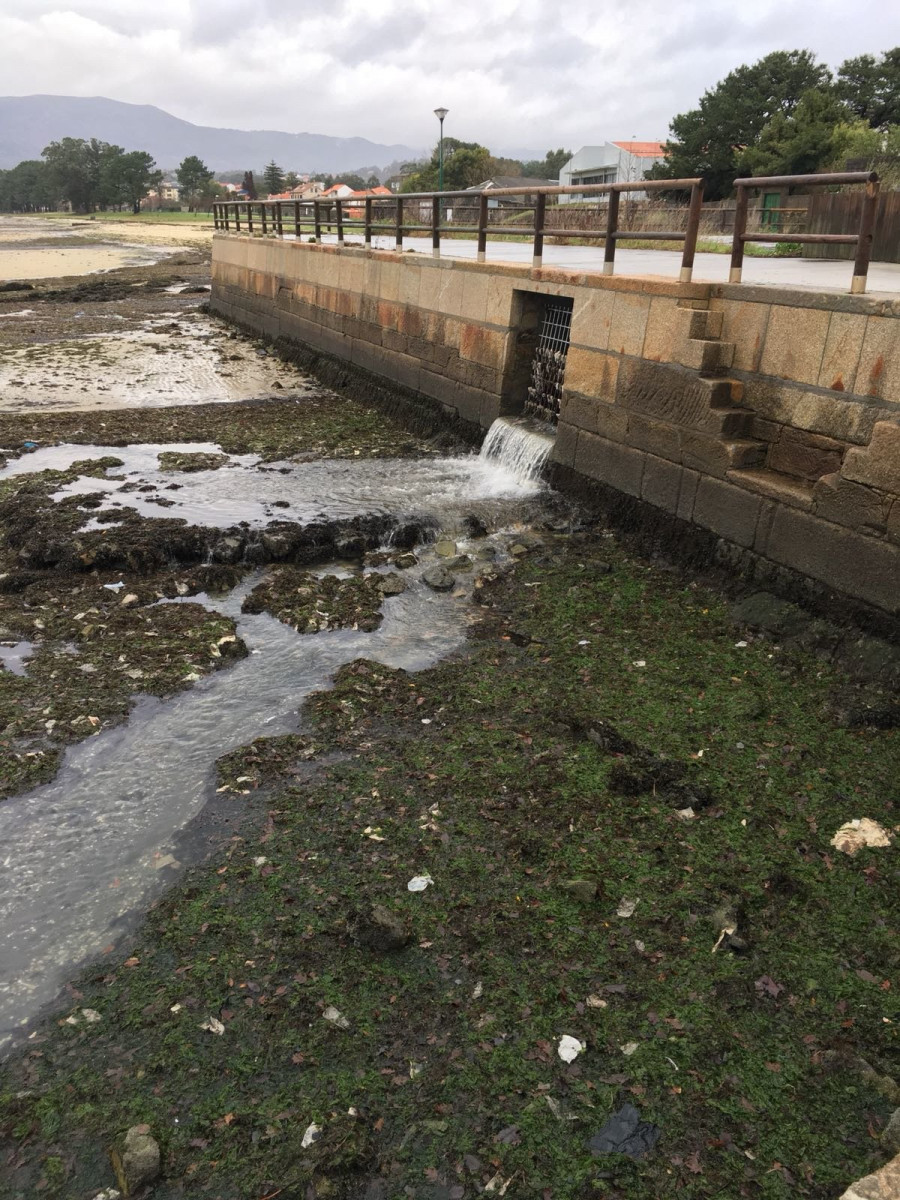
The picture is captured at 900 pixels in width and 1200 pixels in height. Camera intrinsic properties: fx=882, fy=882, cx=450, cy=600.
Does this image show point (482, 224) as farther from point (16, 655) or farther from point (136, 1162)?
point (136, 1162)

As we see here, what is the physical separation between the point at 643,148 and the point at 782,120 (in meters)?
37.8

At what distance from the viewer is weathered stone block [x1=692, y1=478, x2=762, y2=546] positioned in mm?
7426

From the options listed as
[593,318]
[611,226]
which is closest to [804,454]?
[593,318]

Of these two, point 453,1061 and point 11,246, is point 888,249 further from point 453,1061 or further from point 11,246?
point 11,246

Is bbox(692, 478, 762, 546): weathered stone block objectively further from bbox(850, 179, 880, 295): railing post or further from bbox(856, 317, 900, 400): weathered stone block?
bbox(850, 179, 880, 295): railing post

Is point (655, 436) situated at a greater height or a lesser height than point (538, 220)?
Answer: lesser

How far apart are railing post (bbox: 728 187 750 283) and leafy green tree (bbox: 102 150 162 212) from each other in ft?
396

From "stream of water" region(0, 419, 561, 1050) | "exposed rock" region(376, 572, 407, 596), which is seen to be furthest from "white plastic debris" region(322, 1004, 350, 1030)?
"exposed rock" region(376, 572, 407, 596)

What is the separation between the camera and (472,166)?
6550 centimetres

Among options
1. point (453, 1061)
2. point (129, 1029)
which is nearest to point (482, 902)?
point (453, 1061)

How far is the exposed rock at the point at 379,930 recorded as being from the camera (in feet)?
12.9

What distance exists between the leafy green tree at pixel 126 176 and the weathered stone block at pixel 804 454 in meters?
Answer: 122

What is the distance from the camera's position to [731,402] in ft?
25.5

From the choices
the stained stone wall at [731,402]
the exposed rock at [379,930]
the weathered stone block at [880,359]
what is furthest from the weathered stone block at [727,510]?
the exposed rock at [379,930]
